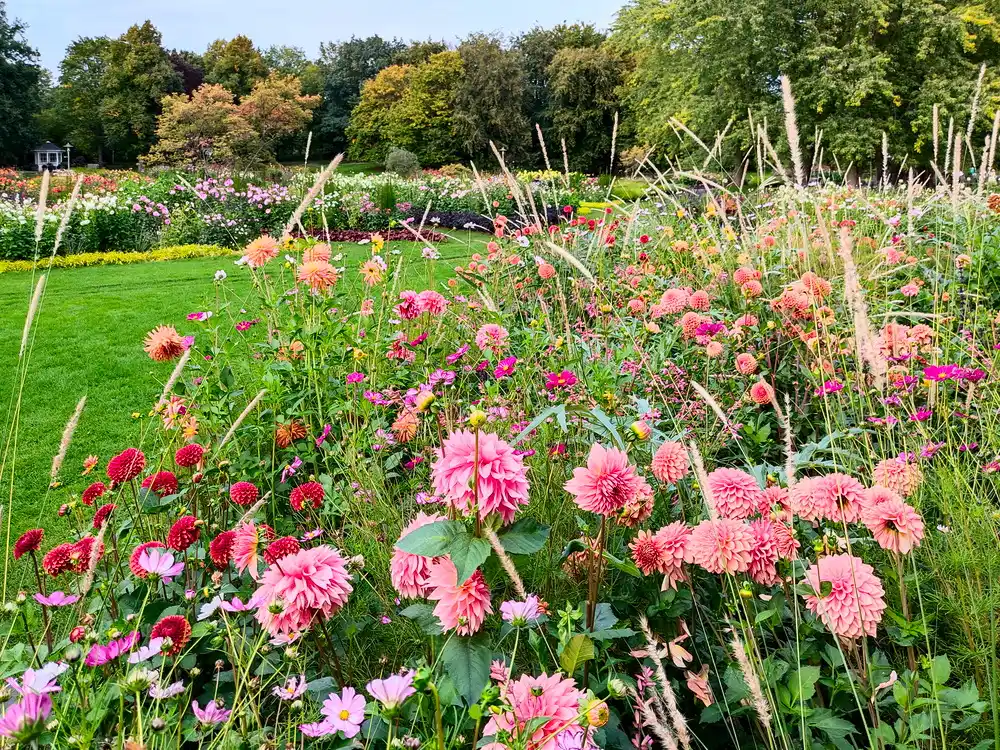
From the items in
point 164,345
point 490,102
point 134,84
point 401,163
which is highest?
point 134,84

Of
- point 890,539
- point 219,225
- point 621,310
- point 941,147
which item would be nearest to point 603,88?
point 941,147

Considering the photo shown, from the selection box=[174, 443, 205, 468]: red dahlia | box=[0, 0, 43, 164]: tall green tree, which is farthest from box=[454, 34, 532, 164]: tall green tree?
box=[174, 443, 205, 468]: red dahlia

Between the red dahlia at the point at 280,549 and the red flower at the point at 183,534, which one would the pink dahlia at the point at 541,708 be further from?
the red flower at the point at 183,534

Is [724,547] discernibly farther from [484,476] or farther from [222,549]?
[222,549]

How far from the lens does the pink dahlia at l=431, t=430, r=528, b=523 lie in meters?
0.82

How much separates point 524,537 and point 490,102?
2957 centimetres

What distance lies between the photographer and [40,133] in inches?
1240

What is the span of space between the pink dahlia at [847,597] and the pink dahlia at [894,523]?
71 millimetres

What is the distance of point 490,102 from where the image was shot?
2798 cm

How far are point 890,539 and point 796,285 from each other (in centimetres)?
128

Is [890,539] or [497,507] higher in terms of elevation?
[497,507]

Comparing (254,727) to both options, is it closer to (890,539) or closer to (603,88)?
(890,539)

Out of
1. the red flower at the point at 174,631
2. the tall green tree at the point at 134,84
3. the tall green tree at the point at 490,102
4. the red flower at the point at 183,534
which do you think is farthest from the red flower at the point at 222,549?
the tall green tree at the point at 134,84

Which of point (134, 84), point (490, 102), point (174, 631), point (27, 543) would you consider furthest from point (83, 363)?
point (134, 84)
